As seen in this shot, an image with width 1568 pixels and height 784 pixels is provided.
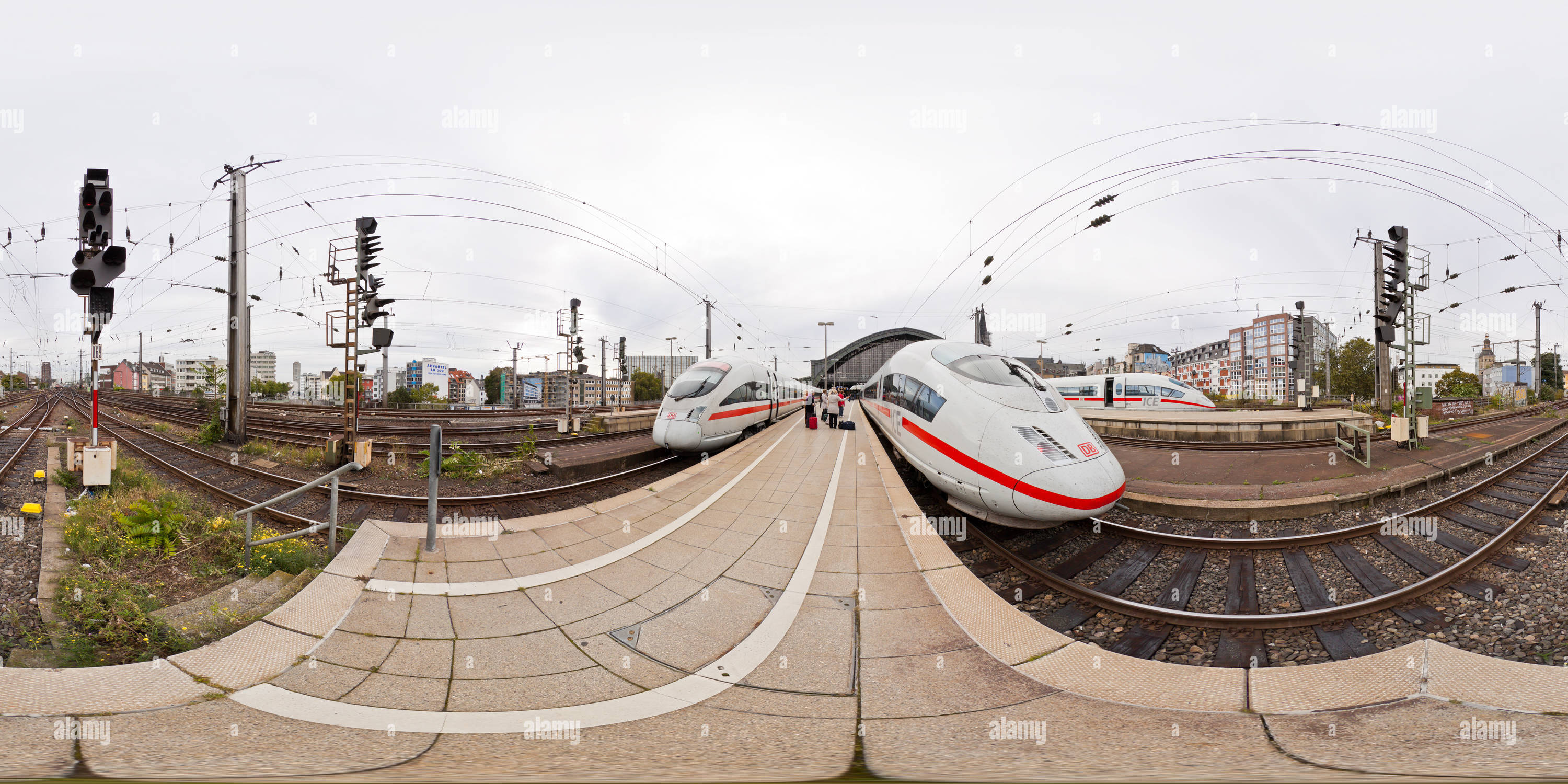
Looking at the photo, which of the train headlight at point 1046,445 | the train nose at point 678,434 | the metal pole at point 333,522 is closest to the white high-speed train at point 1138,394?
the train nose at point 678,434

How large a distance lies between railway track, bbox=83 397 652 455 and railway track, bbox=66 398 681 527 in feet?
5.93

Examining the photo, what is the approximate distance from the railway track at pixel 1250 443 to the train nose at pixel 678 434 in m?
10.1

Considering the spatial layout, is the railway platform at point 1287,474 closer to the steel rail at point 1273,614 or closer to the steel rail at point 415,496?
the steel rail at point 1273,614

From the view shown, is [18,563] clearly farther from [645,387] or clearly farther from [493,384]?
[493,384]

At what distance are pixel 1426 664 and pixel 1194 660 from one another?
1.25m

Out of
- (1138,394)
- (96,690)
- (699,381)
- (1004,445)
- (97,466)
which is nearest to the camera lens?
(96,690)

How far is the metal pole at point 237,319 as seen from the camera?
1346cm

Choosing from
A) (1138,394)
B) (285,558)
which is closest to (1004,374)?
(285,558)

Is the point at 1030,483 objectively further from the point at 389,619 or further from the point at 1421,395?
the point at 1421,395

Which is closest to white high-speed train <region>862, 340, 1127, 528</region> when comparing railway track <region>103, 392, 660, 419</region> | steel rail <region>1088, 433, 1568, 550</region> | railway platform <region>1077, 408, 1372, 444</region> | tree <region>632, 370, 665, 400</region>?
steel rail <region>1088, 433, 1568, 550</region>

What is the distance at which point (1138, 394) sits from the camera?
24797 mm

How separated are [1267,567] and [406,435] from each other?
21068mm

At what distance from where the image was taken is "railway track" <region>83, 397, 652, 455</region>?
1375 centimetres

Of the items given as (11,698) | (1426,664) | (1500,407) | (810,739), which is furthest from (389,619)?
(1500,407)
